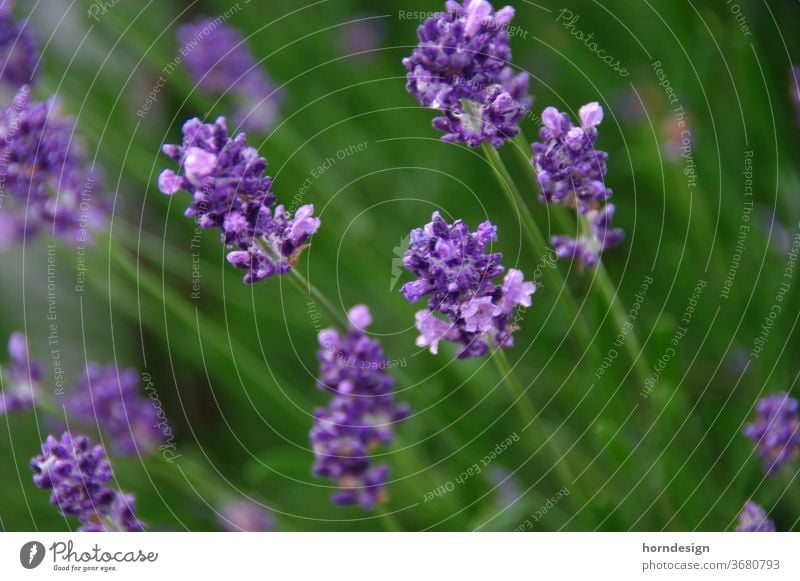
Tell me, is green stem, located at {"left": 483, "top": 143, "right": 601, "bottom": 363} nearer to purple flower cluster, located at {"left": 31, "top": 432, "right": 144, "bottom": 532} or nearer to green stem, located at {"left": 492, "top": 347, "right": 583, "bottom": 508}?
green stem, located at {"left": 492, "top": 347, "right": 583, "bottom": 508}

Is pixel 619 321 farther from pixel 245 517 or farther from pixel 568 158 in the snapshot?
pixel 245 517

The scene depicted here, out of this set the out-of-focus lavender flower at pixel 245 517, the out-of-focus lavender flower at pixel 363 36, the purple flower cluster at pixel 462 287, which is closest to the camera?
the purple flower cluster at pixel 462 287

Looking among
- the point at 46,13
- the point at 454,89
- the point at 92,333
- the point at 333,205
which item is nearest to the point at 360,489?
the point at 454,89

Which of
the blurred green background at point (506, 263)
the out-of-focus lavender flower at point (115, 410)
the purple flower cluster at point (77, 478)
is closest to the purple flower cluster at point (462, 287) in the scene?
the blurred green background at point (506, 263)

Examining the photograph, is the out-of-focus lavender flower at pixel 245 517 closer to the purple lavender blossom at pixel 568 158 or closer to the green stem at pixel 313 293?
the green stem at pixel 313 293

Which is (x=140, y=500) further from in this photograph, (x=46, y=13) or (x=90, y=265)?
(x=46, y=13)

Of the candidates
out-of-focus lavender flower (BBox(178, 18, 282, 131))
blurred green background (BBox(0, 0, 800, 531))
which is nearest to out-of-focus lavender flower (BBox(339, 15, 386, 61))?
blurred green background (BBox(0, 0, 800, 531))
